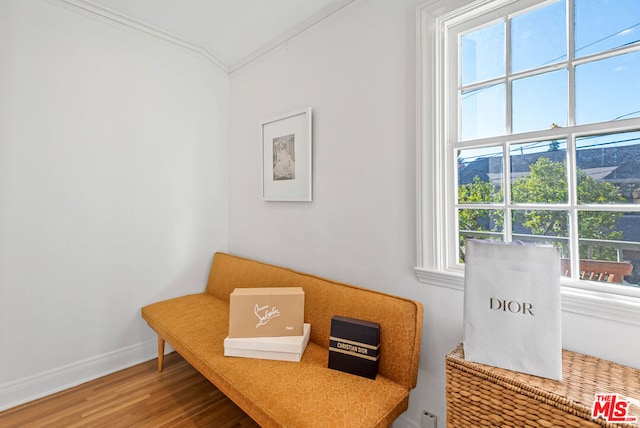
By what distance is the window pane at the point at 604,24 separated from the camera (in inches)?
45.3

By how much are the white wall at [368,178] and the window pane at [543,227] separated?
31 centimetres

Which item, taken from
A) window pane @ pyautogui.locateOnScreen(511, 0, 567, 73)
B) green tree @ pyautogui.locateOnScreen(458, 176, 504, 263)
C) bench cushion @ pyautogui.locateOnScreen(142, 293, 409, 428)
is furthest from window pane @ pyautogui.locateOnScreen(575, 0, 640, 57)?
bench cushion @ pyautogui.locateOnScreen(142, 293, 409, 428)

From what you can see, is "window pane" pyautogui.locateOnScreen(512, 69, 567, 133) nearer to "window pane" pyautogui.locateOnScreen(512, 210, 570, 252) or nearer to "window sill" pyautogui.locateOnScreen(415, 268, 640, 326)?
"window pane" pyautogui.locateOnScreen(512, 210, 570, 252)

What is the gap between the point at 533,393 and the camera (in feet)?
3.10

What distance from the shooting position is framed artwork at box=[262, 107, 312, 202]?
2.17 m

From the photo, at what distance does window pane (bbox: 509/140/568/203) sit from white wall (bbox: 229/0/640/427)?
47 cm

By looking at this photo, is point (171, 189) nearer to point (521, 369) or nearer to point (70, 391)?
point (70, 391)

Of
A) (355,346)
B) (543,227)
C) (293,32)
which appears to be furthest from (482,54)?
(355,346)

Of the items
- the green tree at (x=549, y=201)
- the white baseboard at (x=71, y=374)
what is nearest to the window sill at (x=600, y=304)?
the green tree at (x=549, y=201)

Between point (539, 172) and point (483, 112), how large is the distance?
0.40 metres

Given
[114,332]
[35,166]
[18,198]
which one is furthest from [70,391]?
[35,166]

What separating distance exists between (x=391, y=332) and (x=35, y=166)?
8.01 ft

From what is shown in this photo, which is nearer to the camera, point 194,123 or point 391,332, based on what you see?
point 391,332

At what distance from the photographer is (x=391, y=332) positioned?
4.74ft
